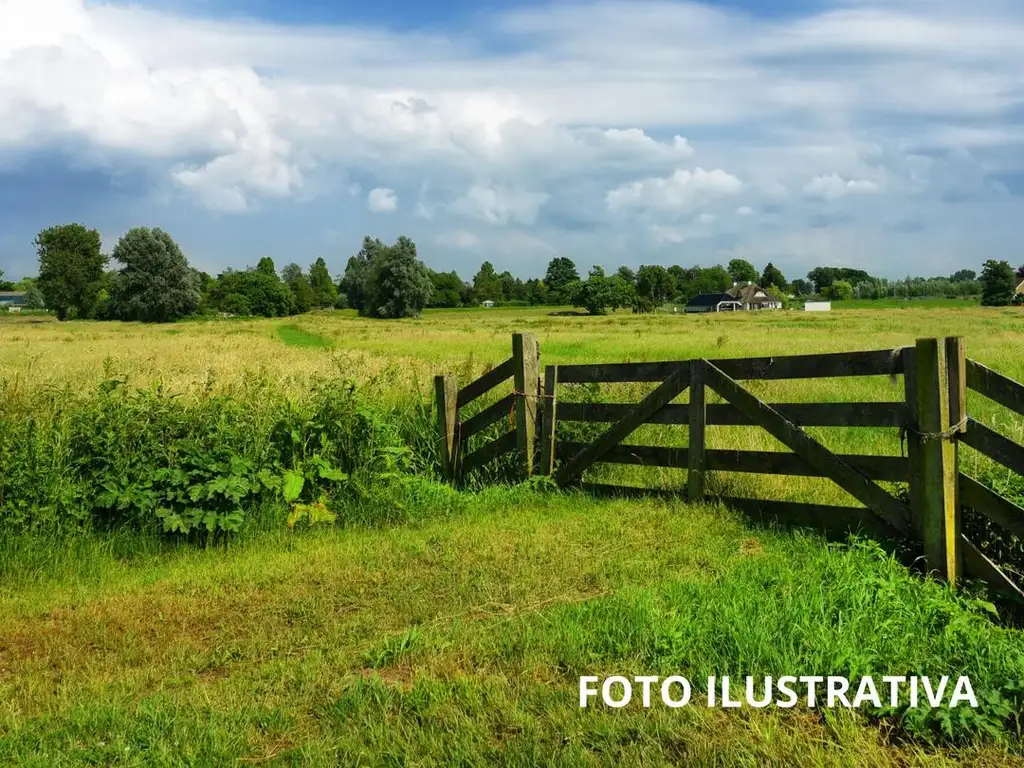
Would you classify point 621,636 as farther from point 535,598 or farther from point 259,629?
point 259,629

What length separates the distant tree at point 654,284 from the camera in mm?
134500

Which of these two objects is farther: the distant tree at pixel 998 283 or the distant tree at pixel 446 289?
the distant tree at pixel 446 289

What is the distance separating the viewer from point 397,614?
559 cm

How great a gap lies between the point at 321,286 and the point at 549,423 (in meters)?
183

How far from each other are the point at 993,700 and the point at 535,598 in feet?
9.22

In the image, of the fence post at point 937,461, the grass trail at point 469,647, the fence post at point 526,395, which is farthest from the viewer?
the fence post at point 526,395

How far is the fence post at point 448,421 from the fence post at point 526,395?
3.30ft

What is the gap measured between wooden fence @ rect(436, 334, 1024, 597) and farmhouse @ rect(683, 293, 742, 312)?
141 m

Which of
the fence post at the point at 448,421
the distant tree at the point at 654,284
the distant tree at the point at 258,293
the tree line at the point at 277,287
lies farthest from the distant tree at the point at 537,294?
the fence post at the point at 448,421

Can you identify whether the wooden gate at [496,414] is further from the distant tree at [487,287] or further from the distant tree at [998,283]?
the distant tree at [487,287]

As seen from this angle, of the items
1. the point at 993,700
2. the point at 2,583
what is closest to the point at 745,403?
the point at 993,700

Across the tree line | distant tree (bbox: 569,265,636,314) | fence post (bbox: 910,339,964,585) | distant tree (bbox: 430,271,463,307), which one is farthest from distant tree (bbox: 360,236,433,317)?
fence post (bbox: 910,339,964,585)

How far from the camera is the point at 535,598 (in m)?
5.63

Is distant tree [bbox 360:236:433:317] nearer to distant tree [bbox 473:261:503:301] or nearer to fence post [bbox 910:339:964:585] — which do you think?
distant tree [bbox 473:261:503:301]
